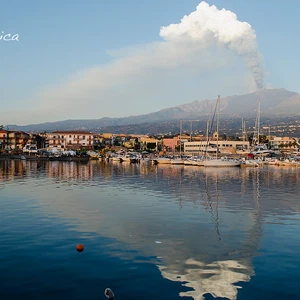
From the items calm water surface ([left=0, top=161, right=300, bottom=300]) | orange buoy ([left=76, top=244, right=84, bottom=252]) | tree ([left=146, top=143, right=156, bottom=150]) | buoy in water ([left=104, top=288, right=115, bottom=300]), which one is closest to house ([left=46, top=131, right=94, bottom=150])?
tree ([left=146, top=143, right=156, bottom=150])

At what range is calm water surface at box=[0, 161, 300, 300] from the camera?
11.1m

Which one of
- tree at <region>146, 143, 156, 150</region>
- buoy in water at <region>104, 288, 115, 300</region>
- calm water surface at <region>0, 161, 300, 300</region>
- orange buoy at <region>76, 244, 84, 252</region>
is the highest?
buoy in water at <region>104, 288, 115, 300</region>

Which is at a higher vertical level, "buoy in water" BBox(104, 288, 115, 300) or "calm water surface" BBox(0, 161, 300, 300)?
"buoy in water" BBox(104, 288, 115, 300)

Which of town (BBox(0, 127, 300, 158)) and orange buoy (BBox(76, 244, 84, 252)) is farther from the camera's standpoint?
town (BBox(0, 127, 300, 158))

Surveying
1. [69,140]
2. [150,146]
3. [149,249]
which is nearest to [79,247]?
[149,249]

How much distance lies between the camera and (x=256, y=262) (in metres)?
13.3

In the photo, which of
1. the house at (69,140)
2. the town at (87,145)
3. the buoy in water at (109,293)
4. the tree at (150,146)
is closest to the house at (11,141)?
the town at (87,145)

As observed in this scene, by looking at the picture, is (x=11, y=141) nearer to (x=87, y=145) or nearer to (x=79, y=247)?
(x=87, y=145)

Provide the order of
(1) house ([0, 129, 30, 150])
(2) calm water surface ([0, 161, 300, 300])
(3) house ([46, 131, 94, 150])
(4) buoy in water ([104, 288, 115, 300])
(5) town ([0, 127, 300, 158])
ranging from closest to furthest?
(4) buoy in water ([104, 288, 115, 300]) < (2) calm water surface ([0, 161, 300, 300]) < (5) town ([0, 127, 300, 158]) < (1) house ([0, 129, 30, 150]) < (3) house ([46, 131, 94, 150])

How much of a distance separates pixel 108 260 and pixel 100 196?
17269 millimetres

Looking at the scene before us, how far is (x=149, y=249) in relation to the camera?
1481 centimetres

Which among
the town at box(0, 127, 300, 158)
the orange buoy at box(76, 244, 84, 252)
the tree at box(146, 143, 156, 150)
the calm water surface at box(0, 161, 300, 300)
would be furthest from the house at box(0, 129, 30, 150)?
the orange buoy at box(76, 244, 84, 252)

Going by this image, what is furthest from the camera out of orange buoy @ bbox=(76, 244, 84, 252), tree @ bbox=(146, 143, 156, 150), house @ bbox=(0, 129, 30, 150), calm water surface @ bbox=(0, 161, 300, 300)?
tree @ bbox=(146, 143, 156, 150)

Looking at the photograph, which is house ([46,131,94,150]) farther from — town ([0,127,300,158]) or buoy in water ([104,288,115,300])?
buoy in water ([104,288,115,300])
